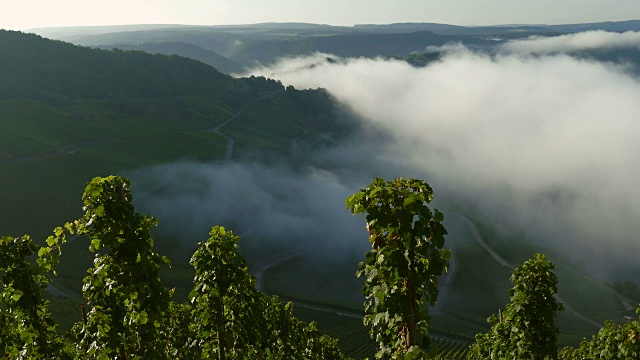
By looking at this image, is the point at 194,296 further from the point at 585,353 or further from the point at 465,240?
the point at 465,240

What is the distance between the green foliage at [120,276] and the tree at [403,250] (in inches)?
270

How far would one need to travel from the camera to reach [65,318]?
84.8 metres

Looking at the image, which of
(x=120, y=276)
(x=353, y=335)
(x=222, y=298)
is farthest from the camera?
(x=353, y=335)

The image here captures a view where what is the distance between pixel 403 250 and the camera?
38.4 ft

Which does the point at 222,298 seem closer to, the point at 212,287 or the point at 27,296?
the point at 212,287

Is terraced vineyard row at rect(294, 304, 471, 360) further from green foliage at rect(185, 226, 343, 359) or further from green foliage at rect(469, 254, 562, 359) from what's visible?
green foliage at rect(185, 226, 343, 359)

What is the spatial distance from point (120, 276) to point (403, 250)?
8329mm

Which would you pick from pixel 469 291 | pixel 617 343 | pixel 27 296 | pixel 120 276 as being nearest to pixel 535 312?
pixel 617 343

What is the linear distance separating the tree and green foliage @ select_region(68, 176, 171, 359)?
6.87 m

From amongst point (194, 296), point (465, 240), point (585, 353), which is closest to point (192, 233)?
point (465, 240)

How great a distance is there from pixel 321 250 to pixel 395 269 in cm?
16158

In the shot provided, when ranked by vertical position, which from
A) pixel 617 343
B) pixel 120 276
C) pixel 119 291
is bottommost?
pixel 617 343

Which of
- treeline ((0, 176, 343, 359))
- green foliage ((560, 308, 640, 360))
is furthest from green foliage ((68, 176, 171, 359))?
green foliage ((560, 308, 640, 360))

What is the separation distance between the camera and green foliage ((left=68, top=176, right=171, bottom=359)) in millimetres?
14148
